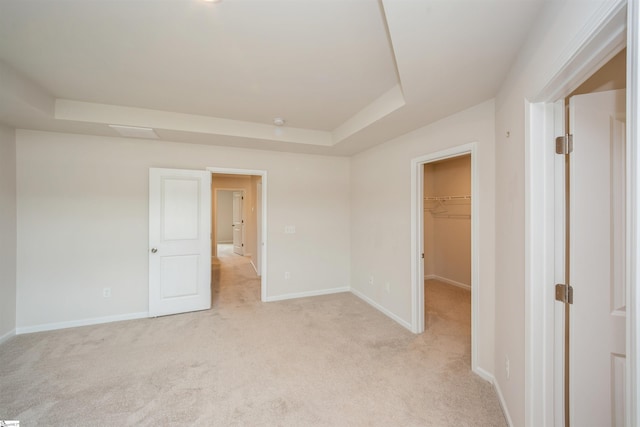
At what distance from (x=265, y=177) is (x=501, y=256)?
315cm

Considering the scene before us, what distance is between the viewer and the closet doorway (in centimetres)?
463

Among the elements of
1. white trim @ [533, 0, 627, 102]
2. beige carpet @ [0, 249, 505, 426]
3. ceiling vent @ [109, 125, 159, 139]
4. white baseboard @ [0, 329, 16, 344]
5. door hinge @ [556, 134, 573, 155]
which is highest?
ceiling vent @ [109, 125, 159, 139]

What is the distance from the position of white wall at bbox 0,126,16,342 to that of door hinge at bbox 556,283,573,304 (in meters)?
4.82

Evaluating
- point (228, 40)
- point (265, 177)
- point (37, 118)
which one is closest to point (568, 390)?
point (228, 40)

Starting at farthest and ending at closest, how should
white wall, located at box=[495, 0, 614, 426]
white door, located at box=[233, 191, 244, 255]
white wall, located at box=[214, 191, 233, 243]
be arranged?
1. white wall, located at box=[214, 191, 233, 243]
2. white door, located at box=[233, 191, 244, 255]
3. white wall, located at box=[495, 0, 614, 426]

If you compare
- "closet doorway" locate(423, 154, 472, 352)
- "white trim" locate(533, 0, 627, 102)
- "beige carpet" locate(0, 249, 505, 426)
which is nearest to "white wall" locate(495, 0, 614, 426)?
"white trim" locate(533, 0, 627, 102)

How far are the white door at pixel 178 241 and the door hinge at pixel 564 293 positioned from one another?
3701mm

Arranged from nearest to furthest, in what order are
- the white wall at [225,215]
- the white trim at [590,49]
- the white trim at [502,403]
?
the white trim at [590,49] → the white trim at [502,403] → the white wall at [225,215]

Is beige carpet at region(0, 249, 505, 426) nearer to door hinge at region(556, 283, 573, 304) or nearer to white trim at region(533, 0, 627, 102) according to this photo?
door hinge at region(556, 283, 573, 304)

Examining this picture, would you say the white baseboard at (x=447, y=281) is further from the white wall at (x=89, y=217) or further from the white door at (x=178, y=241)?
the white door at (x=178, y=241)

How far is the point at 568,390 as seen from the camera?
53.3 inches

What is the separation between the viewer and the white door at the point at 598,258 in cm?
123

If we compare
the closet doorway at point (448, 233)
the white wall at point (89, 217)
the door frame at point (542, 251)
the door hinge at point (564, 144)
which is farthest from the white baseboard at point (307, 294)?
the door hinge at point (564, 144)

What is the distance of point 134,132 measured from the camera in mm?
3117
